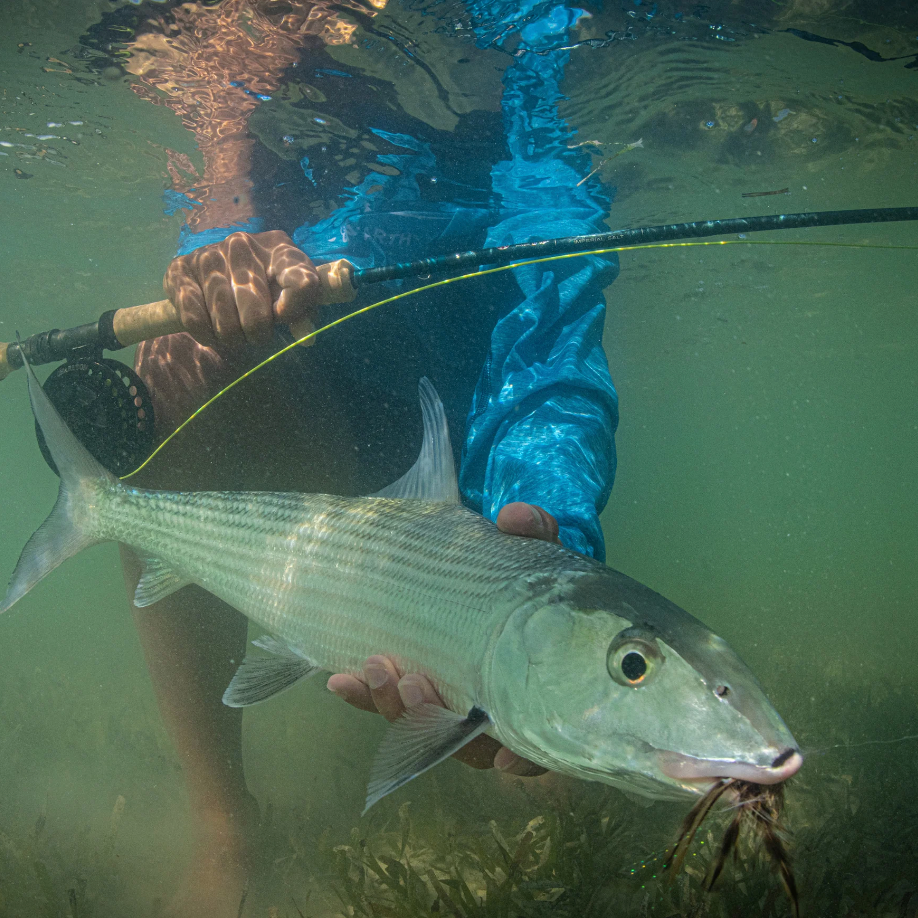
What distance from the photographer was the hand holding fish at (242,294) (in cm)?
309

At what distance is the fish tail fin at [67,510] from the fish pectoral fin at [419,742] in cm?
212

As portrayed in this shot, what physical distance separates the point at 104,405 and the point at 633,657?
138 inches

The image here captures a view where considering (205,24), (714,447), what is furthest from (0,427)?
(714,447)

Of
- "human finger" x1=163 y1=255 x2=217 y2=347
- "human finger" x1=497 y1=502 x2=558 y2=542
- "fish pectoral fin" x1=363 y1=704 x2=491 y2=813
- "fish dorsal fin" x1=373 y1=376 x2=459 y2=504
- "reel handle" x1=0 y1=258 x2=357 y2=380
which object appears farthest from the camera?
"reel handle" x1=0 y1=258 x2=357 y2=380

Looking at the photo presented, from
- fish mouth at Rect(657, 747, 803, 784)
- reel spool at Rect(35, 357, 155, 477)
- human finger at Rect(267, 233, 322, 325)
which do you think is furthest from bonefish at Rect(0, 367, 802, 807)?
human finger at Rect(267, 233, 322, 325)

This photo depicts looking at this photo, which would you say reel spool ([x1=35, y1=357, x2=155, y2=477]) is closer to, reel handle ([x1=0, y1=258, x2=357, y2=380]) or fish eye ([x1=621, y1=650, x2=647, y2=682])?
reel handle ([x1=0, y1=258, x2=357, y2=380])

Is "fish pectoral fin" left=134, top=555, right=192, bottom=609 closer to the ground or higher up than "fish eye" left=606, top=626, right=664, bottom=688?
closer to the ground

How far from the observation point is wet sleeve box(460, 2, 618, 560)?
301 centimetres

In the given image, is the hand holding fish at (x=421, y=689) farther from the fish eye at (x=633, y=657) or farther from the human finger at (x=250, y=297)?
the human finger at (x=250, y=297)

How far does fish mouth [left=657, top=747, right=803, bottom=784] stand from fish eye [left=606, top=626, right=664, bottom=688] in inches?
6.3

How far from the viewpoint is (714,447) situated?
92188 mm

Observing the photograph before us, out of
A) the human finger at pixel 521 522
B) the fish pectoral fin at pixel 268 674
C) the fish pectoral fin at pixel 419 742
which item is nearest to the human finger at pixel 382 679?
the fish pectoral fin at pixel 419 742

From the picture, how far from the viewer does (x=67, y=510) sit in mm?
2938

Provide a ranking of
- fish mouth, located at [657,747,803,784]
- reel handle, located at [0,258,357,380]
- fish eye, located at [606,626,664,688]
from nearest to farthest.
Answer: fish mouth, located at [657,747,803,784] → fish eye, located at [606,626,664,688] → reel handle, located at [0,258,357,380]
